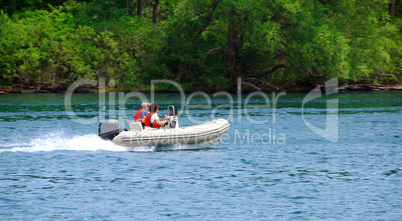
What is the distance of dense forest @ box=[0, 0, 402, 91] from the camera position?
39.9 m

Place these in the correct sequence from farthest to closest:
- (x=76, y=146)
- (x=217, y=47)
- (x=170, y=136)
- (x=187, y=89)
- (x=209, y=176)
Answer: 1. (x=187, y=89)
2. (x=217, y=47)
3. (x=76, y=146)
4. (x=170, y=136)
5. (x=209, y=176)

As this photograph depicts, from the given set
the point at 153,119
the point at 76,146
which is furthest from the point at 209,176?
the point at 76,146

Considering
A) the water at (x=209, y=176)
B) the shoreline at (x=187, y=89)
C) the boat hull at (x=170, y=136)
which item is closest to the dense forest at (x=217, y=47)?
the shoreline at (x=187, y=89)

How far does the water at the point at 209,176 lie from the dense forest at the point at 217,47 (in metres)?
19.1

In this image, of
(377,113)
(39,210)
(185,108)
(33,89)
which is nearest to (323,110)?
(377,113)

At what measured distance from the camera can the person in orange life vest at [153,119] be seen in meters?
15.6

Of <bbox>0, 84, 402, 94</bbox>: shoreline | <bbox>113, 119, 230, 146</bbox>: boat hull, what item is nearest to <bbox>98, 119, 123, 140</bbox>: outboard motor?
A: <bbox>113, 119, 230, 146</bbox>: boat hull

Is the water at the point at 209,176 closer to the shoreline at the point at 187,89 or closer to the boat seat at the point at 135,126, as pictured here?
the boat seat at the point at 135,126

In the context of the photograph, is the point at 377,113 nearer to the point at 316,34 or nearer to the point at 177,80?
the point at 316,34

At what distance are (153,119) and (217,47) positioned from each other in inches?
1178

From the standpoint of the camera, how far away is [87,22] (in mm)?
51188

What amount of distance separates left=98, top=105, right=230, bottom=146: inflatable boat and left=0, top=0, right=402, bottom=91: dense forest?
23.9 m

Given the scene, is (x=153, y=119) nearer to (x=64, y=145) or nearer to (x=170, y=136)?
(x=170, y=136)

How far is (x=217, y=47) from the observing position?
1764 inches
